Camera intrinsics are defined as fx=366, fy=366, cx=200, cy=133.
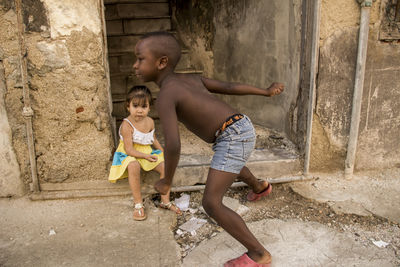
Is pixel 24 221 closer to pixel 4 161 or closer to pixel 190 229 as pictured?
pixel 4 161

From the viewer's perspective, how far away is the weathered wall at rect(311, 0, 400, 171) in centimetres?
316

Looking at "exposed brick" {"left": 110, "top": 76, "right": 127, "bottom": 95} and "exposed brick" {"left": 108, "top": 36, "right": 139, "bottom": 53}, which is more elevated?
"exposed brick" {"left": 108, "top": 36, "right": 139, "bottom": 53}

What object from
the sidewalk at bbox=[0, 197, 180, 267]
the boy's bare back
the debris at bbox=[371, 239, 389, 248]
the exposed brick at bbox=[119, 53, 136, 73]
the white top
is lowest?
the debris at bbox=[371, 239, 389, 248]

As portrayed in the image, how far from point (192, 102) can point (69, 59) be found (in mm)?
1309

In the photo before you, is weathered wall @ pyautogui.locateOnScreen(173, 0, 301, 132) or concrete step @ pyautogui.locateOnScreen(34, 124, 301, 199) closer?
concrete step @ pyautogui.locateOnScreen(34, 124, 301, 199)

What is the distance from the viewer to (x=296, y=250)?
2434 mm

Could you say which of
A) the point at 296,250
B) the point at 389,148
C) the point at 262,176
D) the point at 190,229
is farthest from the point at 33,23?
the point at 389,148

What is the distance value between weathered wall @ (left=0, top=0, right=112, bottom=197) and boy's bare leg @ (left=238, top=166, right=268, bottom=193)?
116cm

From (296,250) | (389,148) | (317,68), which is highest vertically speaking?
(317,68)

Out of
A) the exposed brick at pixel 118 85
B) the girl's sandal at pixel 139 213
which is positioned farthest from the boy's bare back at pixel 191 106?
the exposed brick at pixel 118 85

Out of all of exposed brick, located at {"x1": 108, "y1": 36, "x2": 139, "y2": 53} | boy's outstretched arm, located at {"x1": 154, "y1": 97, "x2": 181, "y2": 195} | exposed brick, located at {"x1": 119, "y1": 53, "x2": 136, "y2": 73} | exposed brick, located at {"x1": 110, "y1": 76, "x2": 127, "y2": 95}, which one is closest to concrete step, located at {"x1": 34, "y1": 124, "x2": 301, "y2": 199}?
boy's outstretched arm, located at {"x1": 154, "y1": 97, "x2": 181, "y2": 195}

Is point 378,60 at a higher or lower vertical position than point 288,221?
higher

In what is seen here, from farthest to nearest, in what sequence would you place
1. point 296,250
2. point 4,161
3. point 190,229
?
point 4,161 < point 190,229 < point 296,250

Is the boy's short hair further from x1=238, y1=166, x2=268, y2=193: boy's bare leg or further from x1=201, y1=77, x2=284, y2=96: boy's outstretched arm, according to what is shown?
x1=238, y1=166, x2=268, y2=193: boy's bare leg
